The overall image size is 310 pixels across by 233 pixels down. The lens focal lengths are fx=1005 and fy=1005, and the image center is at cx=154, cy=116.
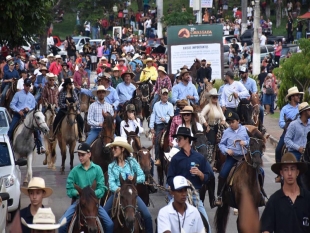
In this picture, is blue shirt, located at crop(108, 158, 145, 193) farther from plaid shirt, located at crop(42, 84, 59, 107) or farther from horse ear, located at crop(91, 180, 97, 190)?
plaid shirt, located at crop(42, 84, 59, 107)

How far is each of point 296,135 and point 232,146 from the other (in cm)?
174

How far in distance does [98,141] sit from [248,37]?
42.5 metres

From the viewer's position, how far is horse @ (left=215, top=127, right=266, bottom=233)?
1589 cm

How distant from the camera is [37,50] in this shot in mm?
64062

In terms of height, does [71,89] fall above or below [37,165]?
above

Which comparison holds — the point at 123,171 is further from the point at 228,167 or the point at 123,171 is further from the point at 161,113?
the point at 161,113

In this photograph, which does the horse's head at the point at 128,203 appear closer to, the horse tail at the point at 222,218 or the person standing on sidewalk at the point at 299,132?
the horse tail at the point at 222,218

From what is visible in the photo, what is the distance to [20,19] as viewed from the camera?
73.7 feet

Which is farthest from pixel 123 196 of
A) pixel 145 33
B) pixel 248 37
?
pixel 145 33

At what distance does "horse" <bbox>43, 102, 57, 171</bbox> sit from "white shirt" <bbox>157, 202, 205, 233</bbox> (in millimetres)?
13541

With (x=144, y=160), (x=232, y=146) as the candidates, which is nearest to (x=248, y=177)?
(x=232, y=146)

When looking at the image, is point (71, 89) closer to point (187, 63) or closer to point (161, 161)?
point (161, 161)

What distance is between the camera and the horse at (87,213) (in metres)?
12.6

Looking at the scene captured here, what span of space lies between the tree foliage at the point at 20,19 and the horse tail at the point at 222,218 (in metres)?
7.63
